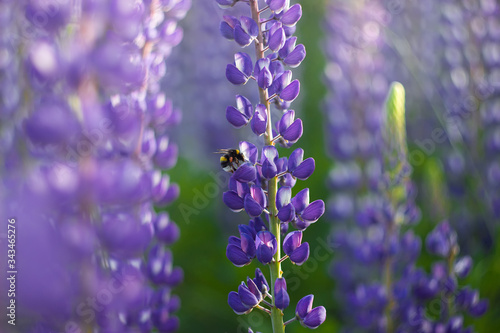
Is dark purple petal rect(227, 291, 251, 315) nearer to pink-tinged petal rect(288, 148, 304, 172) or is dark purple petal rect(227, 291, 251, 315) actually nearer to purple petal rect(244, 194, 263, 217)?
purple petal rect(244, 194, 263, 217)

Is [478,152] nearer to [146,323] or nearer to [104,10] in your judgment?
[146,323]

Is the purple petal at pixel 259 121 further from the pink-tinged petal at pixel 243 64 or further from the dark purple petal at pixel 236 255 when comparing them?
the dark purple petal at pixel 236 255

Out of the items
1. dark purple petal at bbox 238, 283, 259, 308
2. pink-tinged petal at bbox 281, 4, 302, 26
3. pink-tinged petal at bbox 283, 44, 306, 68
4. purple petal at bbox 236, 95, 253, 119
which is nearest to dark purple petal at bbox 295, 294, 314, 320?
dark purple petal at bbox 238, 283, 259, 308

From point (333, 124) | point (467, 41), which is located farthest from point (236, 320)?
point (467, 41)

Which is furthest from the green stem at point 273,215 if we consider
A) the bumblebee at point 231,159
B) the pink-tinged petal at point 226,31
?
the bumblebee at point 231,159

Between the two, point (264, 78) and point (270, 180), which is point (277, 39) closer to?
point (264, 78)

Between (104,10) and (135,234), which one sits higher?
(104,10)

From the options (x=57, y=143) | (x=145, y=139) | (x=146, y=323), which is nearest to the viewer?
(x=57, y=143)
